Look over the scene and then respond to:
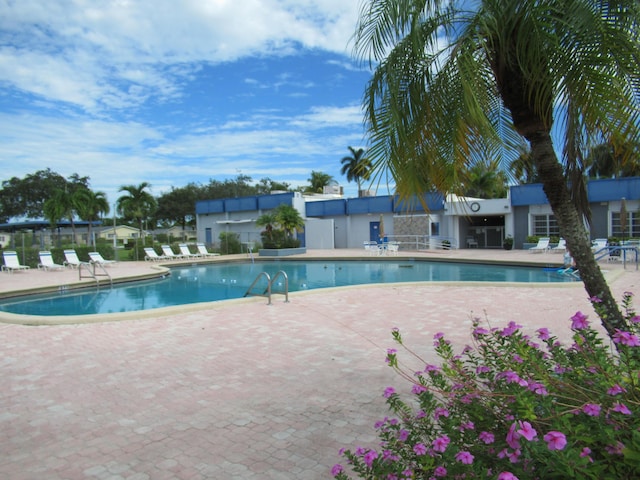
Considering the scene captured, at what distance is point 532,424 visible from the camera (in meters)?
1.86

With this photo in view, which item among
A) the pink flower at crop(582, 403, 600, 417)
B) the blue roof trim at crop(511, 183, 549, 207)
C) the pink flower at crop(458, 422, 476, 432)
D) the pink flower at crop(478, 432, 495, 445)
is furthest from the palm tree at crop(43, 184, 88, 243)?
the pink flower at crop(582, 403, 600, 417)

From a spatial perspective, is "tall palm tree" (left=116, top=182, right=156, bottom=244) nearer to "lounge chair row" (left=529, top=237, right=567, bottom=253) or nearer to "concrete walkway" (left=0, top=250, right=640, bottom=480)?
"lounge chair row" (left=529, top=237, right=567, bottom=253)

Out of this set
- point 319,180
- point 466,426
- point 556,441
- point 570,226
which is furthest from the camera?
point 319,180

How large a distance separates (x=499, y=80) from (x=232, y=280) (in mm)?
14705

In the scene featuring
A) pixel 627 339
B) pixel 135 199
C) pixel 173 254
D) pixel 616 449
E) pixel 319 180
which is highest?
pixel 319 180

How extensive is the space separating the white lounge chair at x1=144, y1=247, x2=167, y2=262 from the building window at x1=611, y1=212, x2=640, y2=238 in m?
24.5

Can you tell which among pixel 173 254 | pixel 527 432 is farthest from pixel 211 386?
pixel 173 254

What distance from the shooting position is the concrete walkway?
310 cm

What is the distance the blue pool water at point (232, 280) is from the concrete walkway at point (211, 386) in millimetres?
4617

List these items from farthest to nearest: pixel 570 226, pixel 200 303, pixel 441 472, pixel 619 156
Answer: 1. pixel 200 303
2. pixel 619 156
3. pixel 570 226
4. pixel 441 472

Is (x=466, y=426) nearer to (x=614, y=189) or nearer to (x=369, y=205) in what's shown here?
(x=614, y=189)

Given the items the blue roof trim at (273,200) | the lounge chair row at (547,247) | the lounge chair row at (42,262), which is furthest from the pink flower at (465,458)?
the blue roof trim at (273,200)

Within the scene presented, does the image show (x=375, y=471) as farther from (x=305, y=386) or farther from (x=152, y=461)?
(x=305, y=386)

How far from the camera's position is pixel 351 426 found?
3.53 meters
